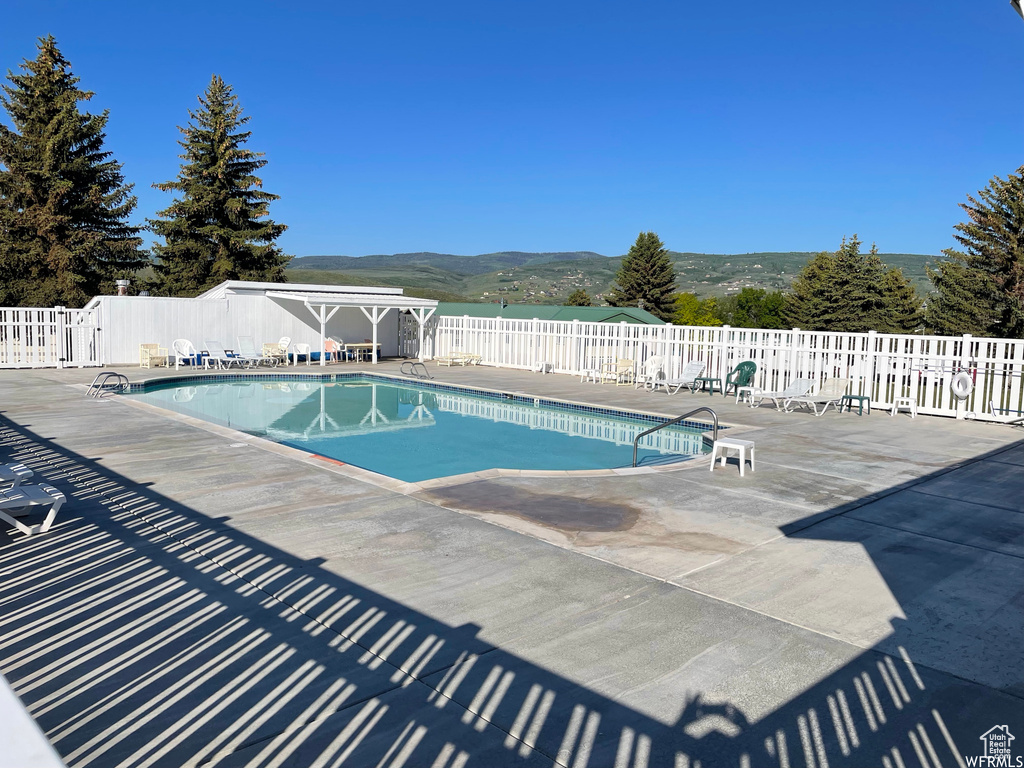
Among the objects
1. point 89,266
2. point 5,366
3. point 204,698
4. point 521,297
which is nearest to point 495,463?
point 204,698

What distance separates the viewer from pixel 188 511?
18.7ft

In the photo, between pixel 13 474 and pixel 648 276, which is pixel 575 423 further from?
pixel 648 276

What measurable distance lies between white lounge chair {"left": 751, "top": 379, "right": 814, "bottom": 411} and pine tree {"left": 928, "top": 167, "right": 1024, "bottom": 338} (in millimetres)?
30774

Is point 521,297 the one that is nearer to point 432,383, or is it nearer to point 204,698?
point 432,383

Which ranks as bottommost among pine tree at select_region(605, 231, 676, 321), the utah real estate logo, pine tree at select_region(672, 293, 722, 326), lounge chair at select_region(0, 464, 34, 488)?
the utah real estate logo

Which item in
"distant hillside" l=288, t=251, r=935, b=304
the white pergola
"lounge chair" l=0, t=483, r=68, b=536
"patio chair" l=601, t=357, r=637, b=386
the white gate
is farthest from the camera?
"distant hillside" l=288, t=251, r=935, b=304

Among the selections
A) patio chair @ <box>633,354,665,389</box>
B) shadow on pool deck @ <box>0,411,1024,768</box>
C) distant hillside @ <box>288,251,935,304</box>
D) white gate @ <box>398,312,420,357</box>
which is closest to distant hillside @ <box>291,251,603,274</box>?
distant hillside @ <box>288,251,935,304</box>

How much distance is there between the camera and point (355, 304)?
63.5ft

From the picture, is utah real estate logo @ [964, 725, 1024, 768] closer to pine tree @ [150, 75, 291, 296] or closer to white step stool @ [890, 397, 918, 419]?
white step stool @ [890, 397, 918, 419]

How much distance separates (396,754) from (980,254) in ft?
146

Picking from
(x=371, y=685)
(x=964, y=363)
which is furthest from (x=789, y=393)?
(x=371, y=685)

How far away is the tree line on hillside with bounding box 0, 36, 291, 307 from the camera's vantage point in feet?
95.6

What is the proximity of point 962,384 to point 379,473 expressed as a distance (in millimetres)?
9163

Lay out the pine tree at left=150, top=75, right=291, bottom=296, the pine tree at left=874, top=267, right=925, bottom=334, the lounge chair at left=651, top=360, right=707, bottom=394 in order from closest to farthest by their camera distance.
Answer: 1. the lounge chair at left=651, top=360, right=707, bottom=394
2. the pine tree at left=150, top=75, right=291, bottom=296
3. the pine tree at left=874, top=267, right=925, bottom=334
